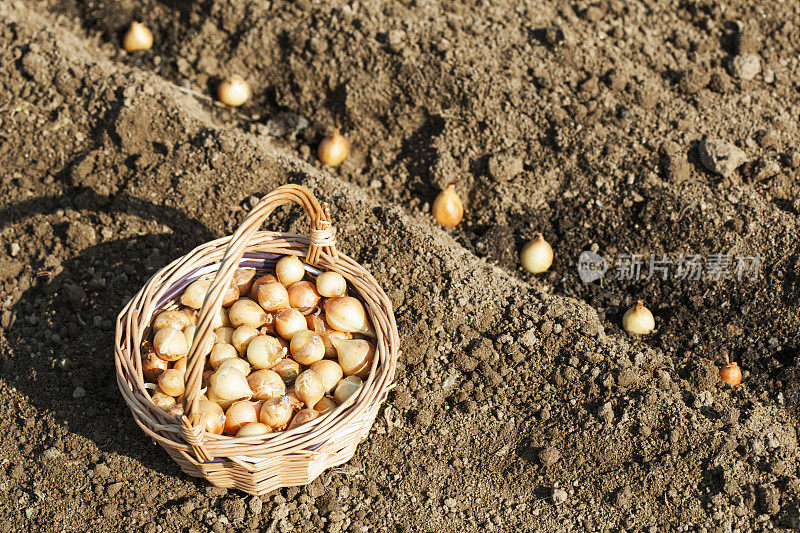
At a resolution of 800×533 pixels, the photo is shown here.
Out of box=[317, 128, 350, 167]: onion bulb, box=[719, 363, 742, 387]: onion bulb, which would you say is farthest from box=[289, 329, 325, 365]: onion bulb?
box=[719, 363, 742, 387]: onion bulb

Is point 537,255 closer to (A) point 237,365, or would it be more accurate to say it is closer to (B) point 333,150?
(B) point 333,150

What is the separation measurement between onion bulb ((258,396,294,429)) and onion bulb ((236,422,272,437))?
0.10ft

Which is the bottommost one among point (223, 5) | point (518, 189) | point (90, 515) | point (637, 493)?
point (90, 515)

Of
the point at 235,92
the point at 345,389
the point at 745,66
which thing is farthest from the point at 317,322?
the point at 745,66

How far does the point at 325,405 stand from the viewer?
9.06 feet

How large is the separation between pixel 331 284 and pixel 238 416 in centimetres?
63

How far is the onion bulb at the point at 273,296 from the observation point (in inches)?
115

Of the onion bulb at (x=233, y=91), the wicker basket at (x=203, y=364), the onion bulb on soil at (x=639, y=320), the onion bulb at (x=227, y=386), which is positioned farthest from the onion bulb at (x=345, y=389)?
the onion bulb at (x=233, y=91)

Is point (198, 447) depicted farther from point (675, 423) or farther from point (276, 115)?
point (276, 115)

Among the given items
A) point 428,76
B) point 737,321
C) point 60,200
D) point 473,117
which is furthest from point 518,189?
point 60,200

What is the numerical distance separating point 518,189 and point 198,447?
2.11 metres

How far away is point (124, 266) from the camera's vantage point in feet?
11.2

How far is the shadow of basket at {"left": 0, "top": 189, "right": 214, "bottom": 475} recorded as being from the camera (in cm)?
296

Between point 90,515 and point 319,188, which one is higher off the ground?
point 319,188
